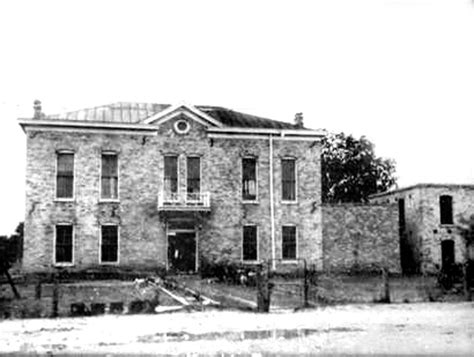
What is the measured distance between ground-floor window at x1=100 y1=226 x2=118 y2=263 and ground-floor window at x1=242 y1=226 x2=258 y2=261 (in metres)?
5.83

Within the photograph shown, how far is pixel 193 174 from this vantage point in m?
29.0

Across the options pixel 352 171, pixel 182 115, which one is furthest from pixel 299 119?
pixel 352 171

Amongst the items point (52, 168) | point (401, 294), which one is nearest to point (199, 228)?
point (52, 168)

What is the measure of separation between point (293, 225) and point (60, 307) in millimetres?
15862

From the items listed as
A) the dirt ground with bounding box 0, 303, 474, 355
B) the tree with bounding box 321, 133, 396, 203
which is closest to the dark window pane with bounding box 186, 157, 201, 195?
the dirt ground with bounding box 0, 303, 474, 355

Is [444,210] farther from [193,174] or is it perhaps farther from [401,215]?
[193,174]

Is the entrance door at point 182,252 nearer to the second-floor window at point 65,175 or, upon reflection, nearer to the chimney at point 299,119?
the second-floor window at point 65,175

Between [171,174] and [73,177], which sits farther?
[171,174]

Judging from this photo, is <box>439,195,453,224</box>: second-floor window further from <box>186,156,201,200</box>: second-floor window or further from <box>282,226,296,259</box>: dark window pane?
<box>186,156,201,200</box>: second-floor window

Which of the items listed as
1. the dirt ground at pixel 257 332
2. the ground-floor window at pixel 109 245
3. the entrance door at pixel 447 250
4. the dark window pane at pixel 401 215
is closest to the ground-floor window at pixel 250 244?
the ground-floor window at pixel 109 245

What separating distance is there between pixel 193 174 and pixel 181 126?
225cm

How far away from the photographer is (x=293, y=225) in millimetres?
29906

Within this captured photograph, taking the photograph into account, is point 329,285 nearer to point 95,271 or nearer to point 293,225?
point 293,225

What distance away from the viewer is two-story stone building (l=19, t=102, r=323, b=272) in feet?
89.0
